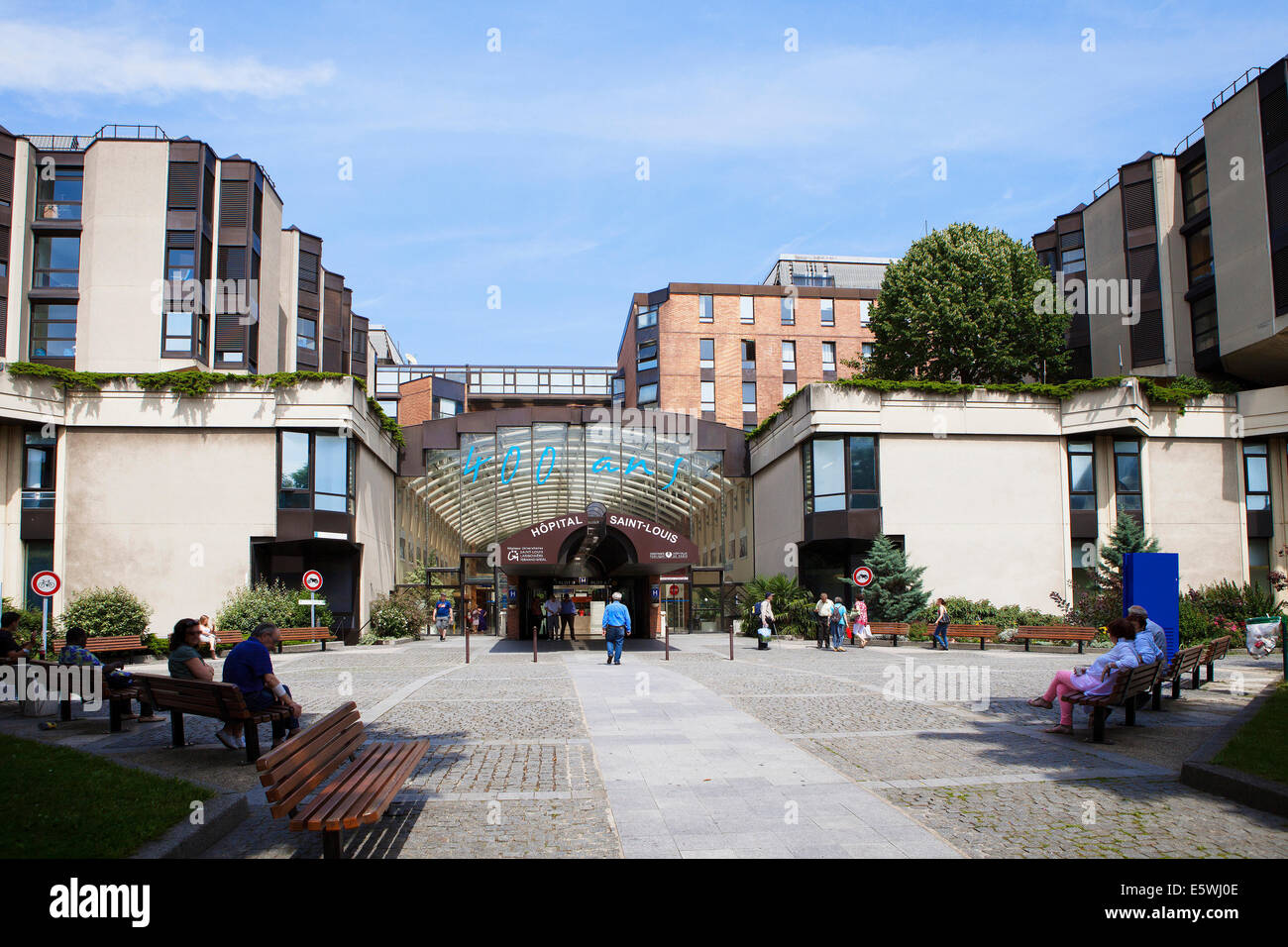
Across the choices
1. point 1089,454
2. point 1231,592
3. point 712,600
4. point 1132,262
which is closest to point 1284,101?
point 1132,262

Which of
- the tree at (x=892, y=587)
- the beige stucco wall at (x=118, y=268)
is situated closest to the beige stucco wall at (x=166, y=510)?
the beige stucco wall at (x=118, y=268)

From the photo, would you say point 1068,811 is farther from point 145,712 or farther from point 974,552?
point 974,552

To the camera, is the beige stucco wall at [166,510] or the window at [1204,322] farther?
the window at [1204,322]

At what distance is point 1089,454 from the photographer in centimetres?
3306

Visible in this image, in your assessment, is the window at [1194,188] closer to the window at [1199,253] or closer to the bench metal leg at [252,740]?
the window at [1199,253]

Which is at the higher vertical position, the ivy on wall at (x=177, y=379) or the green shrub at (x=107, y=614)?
the ivy on wall at (x=177, y=379)

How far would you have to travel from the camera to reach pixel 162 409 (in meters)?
30.2

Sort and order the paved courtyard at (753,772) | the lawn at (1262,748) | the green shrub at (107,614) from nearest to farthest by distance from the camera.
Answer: the paved courtyard at (753,772), the lawn at (1262,748), the green shrub at (107,614)

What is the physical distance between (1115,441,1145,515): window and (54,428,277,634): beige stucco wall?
28620mm

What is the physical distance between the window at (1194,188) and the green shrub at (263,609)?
117ft

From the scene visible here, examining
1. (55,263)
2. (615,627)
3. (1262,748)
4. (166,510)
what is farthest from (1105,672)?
(55,263)

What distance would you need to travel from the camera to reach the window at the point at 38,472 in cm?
2978

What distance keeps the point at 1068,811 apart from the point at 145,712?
1029 cm

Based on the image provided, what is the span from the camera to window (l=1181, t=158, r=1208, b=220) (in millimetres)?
36375
